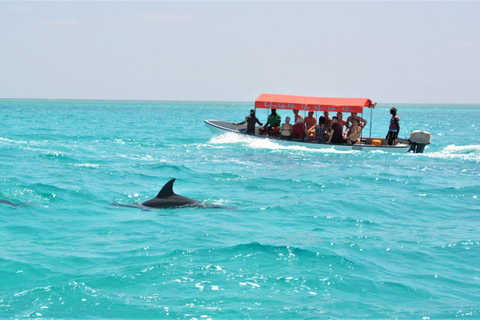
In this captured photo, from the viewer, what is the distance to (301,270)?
8.94 m

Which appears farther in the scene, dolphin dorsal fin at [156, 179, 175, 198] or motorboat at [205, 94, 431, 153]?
motorboat at [205, 94, 431, 153]

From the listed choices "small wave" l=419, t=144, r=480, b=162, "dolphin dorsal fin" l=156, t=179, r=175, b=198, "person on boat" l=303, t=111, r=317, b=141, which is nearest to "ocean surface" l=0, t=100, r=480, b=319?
"dolphin dorsal fin" l=156, t=179, r=175, b=198

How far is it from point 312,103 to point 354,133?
2.89m

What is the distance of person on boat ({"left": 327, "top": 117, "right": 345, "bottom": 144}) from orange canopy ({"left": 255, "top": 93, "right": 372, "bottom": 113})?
82 centimetres

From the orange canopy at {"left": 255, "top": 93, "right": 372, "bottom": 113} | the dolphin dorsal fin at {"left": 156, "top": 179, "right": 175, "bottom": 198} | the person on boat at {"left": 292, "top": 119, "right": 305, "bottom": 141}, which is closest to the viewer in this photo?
the dolphin dorsal fin at {"left": 156, "top": 179, "right": 175, "bottom": 198}

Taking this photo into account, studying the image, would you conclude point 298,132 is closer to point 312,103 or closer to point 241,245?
point 312,103

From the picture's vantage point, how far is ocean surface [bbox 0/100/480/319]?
7.57 meters

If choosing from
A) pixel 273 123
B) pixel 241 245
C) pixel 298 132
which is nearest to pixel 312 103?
pixel 298 132

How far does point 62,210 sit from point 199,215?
10.6 feet

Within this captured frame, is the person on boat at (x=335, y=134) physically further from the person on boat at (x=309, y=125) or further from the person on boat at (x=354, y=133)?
the person on boat at (x=309, y=125)

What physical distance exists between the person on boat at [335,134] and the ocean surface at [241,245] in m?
6.25

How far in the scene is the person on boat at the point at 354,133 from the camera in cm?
2533

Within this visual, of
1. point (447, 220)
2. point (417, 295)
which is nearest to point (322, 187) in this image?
point (447, 220)

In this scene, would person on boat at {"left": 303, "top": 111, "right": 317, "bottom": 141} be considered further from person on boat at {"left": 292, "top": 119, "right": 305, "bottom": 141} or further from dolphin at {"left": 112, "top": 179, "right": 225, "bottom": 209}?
dolphin at {"left": 112, "top": 179, "right": 225, "bottom": 209}
